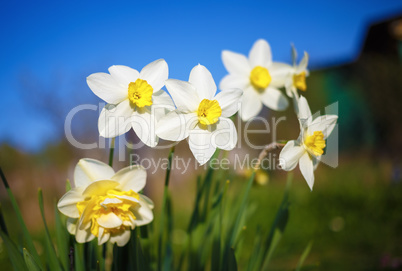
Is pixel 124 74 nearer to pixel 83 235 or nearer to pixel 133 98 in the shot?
pixel 133 98

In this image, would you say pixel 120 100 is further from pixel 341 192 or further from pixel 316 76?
pixel 316 76

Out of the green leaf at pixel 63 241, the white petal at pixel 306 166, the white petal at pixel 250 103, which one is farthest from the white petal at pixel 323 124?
the green leaf at pixel 63 241

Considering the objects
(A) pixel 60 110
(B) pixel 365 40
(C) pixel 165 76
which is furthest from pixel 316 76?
(C) pixel 165 76

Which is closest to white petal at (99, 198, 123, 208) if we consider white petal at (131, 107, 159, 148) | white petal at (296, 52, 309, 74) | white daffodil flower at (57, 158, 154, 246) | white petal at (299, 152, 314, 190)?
white daffodil flower at (57, 158, 154, 246)

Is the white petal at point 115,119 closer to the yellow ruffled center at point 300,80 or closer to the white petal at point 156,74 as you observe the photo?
the white petal at point 156,74

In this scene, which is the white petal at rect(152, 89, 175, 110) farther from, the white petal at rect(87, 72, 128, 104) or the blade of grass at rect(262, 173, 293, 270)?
the blade of grass at rect(262, 173, 293, 270)

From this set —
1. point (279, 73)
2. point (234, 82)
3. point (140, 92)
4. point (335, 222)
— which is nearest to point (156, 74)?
point (140, 92)
